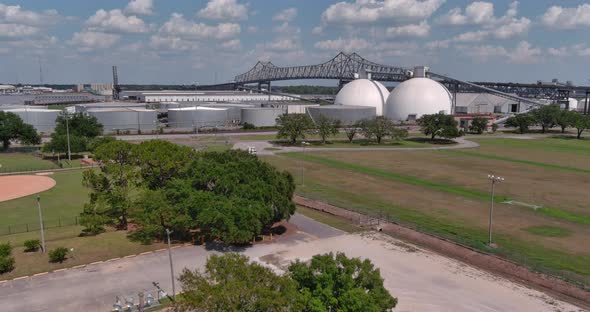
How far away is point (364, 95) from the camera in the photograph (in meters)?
148

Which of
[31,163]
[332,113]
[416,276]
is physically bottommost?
[416,276]

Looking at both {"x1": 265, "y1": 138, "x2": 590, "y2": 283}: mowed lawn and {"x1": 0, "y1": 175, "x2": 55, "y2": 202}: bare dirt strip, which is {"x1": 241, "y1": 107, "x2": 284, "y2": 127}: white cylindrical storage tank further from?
{"x1": 0, "y1": 175, "x2": 55, "y2": 202}: bare dirt strip

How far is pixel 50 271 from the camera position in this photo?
2645 centimetres

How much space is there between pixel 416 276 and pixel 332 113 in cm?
9764

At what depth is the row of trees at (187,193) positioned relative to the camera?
29094mm

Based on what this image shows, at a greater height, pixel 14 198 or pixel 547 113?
pixel 547 113

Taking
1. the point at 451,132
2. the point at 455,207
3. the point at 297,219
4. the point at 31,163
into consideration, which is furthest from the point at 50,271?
the point at 451,132

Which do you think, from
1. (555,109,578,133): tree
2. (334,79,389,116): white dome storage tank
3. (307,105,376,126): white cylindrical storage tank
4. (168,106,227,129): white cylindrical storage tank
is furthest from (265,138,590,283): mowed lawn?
(334,79,389,116): white dome storage tank

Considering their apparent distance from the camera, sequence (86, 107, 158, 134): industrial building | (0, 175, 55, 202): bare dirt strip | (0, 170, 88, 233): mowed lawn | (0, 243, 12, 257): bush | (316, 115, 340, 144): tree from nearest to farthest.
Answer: (0, 243, 12, 257): bush → (0, 170, 88, 233): mowed lawn → (0, 175, 55, 202): bare dirt strip → (316, 115, 340, 144): tree → (86, 107, 158, 134): industrial building

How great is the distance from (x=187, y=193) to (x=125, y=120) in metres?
80.9

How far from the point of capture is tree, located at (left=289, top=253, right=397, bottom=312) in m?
15.7

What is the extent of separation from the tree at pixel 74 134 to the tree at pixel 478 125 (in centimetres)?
9091

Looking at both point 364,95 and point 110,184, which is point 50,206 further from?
point 364,95

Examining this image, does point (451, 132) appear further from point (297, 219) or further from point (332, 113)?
point (297, 219)
